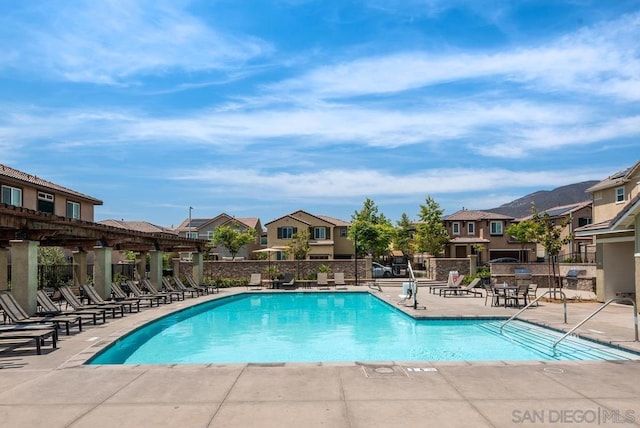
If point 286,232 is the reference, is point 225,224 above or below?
above

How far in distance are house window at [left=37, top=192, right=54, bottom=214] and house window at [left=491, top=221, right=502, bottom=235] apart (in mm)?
41428

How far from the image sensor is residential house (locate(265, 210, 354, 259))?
5288 cm

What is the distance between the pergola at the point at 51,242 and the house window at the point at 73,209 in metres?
8.01

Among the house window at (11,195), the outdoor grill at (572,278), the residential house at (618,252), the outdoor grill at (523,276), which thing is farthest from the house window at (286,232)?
the residential house at (618,252)

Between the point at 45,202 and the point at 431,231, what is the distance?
107 ft

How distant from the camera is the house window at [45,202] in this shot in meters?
29.2

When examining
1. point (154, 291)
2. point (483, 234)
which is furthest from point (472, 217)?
point (154, 291)

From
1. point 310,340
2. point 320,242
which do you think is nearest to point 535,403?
point 310,340

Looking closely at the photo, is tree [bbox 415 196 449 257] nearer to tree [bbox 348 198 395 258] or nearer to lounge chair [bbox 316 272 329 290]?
tree [bbox 348 198 395 258]

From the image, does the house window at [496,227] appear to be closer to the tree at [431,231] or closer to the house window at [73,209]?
the tree at [431,231]

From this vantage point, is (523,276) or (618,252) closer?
(618,252)

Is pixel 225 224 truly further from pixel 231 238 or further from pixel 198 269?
pixel 198 269

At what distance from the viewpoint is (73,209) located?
33406 millimetres

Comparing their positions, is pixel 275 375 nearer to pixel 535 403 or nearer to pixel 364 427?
→ pixel 364 427
